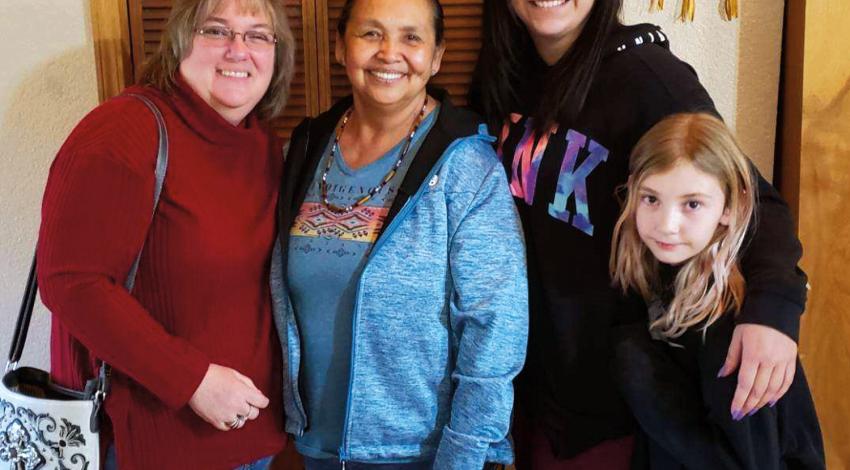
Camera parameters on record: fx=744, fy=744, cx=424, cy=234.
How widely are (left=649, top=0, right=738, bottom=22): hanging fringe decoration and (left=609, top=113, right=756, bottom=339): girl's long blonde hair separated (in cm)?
55

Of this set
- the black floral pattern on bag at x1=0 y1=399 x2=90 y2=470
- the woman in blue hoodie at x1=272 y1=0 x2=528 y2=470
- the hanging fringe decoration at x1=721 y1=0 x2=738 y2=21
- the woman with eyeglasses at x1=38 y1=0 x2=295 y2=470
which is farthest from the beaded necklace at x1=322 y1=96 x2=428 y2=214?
the hanging fringe decoration at x1=721 y1=0 x2=738 y2=21

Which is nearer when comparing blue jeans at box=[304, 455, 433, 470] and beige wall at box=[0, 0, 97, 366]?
blue jeans at box=[304, 455, 433, 470]

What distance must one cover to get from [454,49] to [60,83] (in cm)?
Result: 91

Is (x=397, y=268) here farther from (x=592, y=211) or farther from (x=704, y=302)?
(x=704, y=302)

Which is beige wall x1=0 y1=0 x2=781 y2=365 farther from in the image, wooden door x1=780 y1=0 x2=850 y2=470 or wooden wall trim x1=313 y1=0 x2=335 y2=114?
wooden wall trim x1=313 y1=0 x2=335 y2=114

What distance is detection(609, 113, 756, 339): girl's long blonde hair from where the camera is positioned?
3.58 feet

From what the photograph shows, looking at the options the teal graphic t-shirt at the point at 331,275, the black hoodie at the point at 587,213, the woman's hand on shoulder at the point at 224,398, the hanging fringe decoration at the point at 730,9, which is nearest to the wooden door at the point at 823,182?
the hanging fringe decoration at the point at 730,9

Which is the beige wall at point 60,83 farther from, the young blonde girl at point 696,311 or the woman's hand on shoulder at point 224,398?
the woman's hand on shoulder at point 224,398

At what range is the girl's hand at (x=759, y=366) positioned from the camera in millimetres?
1039

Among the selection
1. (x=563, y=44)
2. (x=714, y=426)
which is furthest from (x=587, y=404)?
(x=563, y=44)

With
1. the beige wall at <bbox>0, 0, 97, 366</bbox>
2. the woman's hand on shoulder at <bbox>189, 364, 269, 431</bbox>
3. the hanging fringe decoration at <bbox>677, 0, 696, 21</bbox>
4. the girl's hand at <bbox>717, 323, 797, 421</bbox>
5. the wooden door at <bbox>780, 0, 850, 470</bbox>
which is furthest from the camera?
the beige wall at <bbox>0, 0, 97, 366</bbox>

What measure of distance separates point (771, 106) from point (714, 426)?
82 centimetres

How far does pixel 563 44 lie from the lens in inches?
53.1

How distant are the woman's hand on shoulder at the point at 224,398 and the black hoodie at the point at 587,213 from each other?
515mm
